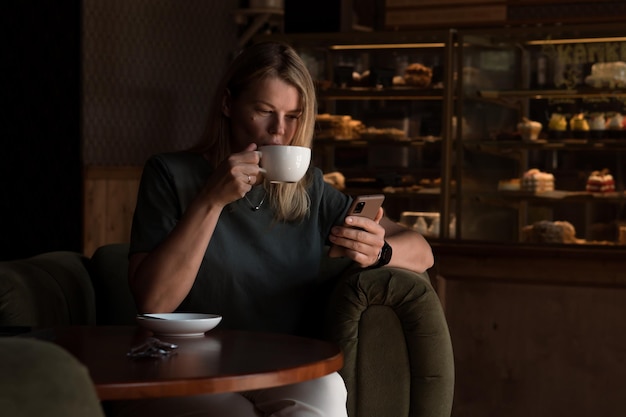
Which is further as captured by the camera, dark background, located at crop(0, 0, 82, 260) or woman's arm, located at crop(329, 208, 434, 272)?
dark background, located at crop(0, 0, 82, 260)

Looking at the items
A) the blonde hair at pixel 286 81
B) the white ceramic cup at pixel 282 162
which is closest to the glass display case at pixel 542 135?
the blonde hair at pixel 286 81

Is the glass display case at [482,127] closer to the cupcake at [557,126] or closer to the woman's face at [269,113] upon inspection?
the cupcake at [557,126]

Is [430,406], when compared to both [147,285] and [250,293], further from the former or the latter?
[147,285]

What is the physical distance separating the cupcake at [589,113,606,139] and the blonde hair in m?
2.50

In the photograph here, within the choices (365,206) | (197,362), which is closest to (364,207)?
(365,206)

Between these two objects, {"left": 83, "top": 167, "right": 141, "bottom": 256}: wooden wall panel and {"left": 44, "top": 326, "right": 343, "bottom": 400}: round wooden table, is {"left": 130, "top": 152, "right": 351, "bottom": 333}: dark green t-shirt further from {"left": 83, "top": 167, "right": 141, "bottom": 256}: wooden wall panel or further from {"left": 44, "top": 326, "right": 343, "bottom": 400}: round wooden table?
Answer: {"left": 83, "top": 167, "right": 141, "bottom": 256}: wooden wall panel

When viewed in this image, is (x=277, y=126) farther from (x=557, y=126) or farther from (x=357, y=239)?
(x=557, y=126)

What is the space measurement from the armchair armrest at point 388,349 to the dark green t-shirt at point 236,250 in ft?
0.47

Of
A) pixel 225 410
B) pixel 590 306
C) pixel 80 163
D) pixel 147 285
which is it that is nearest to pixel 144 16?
pixel 80 163

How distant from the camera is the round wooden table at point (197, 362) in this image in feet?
5.36

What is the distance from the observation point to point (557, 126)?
4992 mm

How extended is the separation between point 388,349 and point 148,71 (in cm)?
499

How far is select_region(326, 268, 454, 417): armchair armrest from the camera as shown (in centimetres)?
271

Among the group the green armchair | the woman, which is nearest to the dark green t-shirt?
the woman
